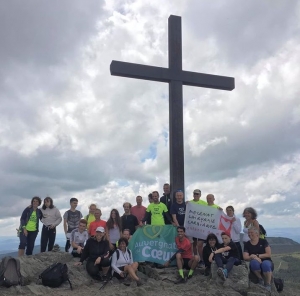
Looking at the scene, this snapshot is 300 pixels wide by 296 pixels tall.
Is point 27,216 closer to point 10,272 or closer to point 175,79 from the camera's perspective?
point 10,272

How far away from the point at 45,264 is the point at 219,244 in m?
4.23

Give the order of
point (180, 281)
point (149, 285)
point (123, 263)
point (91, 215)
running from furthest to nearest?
point (91, 215), point (123, 263), point (180, 281), point (149, 285)

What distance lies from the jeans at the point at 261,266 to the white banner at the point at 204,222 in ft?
4.72

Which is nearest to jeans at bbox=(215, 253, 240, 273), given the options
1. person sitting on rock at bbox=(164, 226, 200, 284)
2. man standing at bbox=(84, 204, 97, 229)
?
person sitting on rock at bbox=(164, 226, 200, 284)

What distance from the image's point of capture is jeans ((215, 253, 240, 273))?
335 inches

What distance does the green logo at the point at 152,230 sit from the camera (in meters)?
9.91

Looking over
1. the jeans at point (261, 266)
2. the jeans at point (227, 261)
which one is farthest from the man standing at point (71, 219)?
the jeans at point (261, 266)

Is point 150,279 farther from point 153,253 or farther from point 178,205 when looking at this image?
point 178,205

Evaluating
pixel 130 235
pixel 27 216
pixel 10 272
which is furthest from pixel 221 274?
pixel 27 216

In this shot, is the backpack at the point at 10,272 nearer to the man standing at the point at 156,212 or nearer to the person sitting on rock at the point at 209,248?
the man standing at the point at 156,212

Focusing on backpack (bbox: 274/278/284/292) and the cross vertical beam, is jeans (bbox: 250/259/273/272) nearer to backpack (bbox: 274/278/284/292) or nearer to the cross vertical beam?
backpack (bbox: 274/278/284/292)

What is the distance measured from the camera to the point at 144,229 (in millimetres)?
9953

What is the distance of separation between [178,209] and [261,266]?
2.59 metres

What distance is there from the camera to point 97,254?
8930 millimetres
